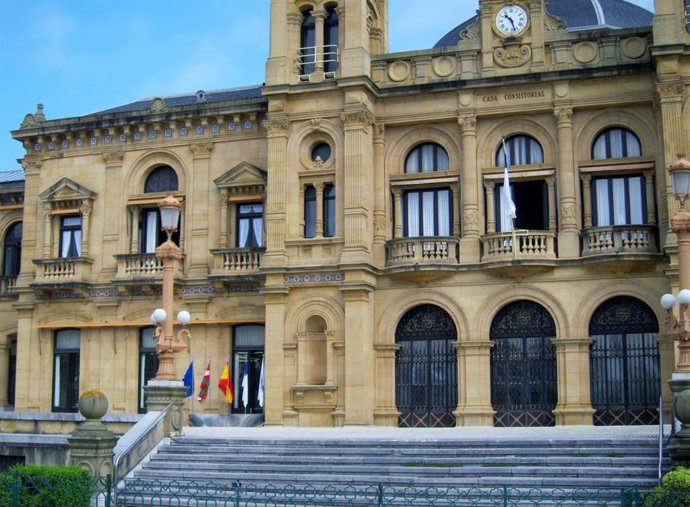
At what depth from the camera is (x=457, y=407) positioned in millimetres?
33406

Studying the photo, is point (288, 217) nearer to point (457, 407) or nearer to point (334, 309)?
→ point (334, 309)

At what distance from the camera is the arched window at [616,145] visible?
33.8m

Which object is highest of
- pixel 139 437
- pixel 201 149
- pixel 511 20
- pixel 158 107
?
pixel 511 20

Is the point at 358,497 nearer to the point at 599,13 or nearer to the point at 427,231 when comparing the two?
the point at 427,231

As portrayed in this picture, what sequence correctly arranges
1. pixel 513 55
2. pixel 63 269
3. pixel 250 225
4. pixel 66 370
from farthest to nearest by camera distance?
pixel 66 370
pixel 63 269
pixel 250 225
pixel 513 55

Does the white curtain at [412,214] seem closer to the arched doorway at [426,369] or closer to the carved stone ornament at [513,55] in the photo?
the arched doorway at [426,369]

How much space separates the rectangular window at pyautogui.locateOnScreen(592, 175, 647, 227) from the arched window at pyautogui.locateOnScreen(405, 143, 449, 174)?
5.11 m

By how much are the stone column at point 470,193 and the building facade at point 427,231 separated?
0.06 meters

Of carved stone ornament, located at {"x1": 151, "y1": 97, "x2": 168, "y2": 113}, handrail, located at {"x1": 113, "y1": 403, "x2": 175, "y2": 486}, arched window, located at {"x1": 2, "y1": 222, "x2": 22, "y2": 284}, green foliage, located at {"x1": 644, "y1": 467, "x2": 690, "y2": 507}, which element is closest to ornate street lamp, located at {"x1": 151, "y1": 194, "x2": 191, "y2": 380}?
handrail, located at {"x1": 113, "y1": 403, "x2": 175, "y2": 486}

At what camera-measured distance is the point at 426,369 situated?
3431 cm

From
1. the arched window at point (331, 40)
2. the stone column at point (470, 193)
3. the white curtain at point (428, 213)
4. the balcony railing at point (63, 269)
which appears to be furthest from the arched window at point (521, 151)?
the balcony railing at point (63, 269)

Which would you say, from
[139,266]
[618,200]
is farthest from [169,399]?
[618,200]

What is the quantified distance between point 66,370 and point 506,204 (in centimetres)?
1766

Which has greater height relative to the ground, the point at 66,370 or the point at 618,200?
the point at 618,200
